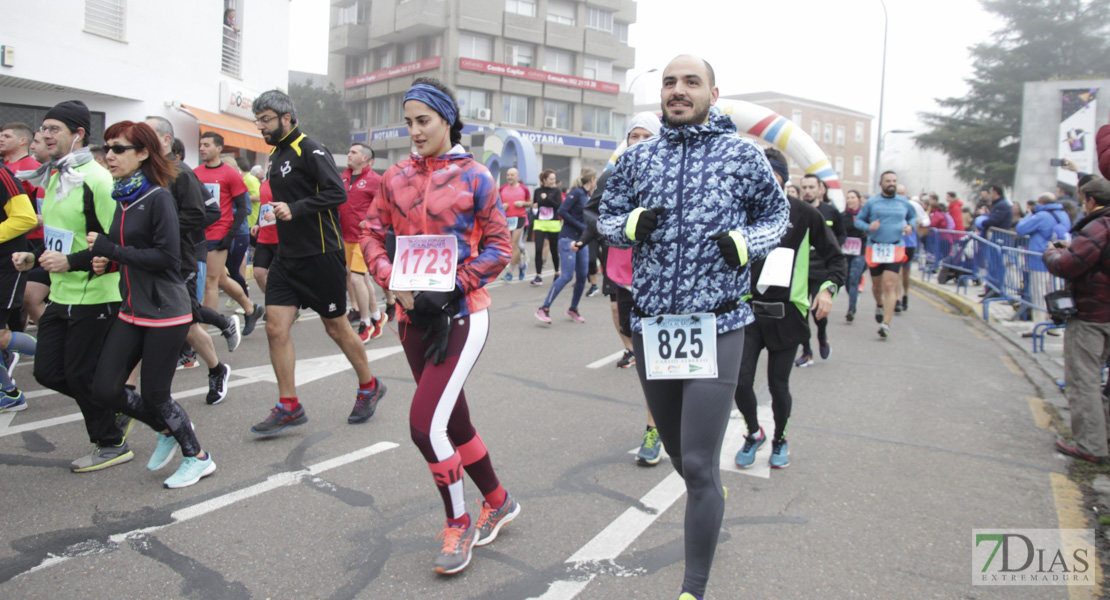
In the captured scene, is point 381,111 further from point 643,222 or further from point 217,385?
point 643,222

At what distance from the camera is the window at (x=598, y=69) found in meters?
52.9

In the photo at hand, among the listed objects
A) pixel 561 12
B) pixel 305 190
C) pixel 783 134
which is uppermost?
pixel 561 12

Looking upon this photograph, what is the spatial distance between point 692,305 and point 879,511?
6.84 ft

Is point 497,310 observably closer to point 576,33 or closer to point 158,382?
point 158,382

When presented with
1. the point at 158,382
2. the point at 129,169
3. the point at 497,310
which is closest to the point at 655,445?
the point at 158,382

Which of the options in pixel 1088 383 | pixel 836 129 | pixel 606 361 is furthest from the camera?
pixel 836 129

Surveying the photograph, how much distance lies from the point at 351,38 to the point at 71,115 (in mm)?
53789

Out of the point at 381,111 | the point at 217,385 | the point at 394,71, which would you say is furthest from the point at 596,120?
the point at 217,385

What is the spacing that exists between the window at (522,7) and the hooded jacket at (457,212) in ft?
164

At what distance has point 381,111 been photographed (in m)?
53.2

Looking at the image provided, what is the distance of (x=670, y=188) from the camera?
2750 mm

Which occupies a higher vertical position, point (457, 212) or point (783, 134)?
point (783, 134)

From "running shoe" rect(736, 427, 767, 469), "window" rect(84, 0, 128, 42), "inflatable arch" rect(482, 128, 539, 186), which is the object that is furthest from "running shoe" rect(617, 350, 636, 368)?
"inflatable arch" rect(482, 128, 539, 186)

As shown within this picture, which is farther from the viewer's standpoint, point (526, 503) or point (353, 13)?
point (353, 13)
